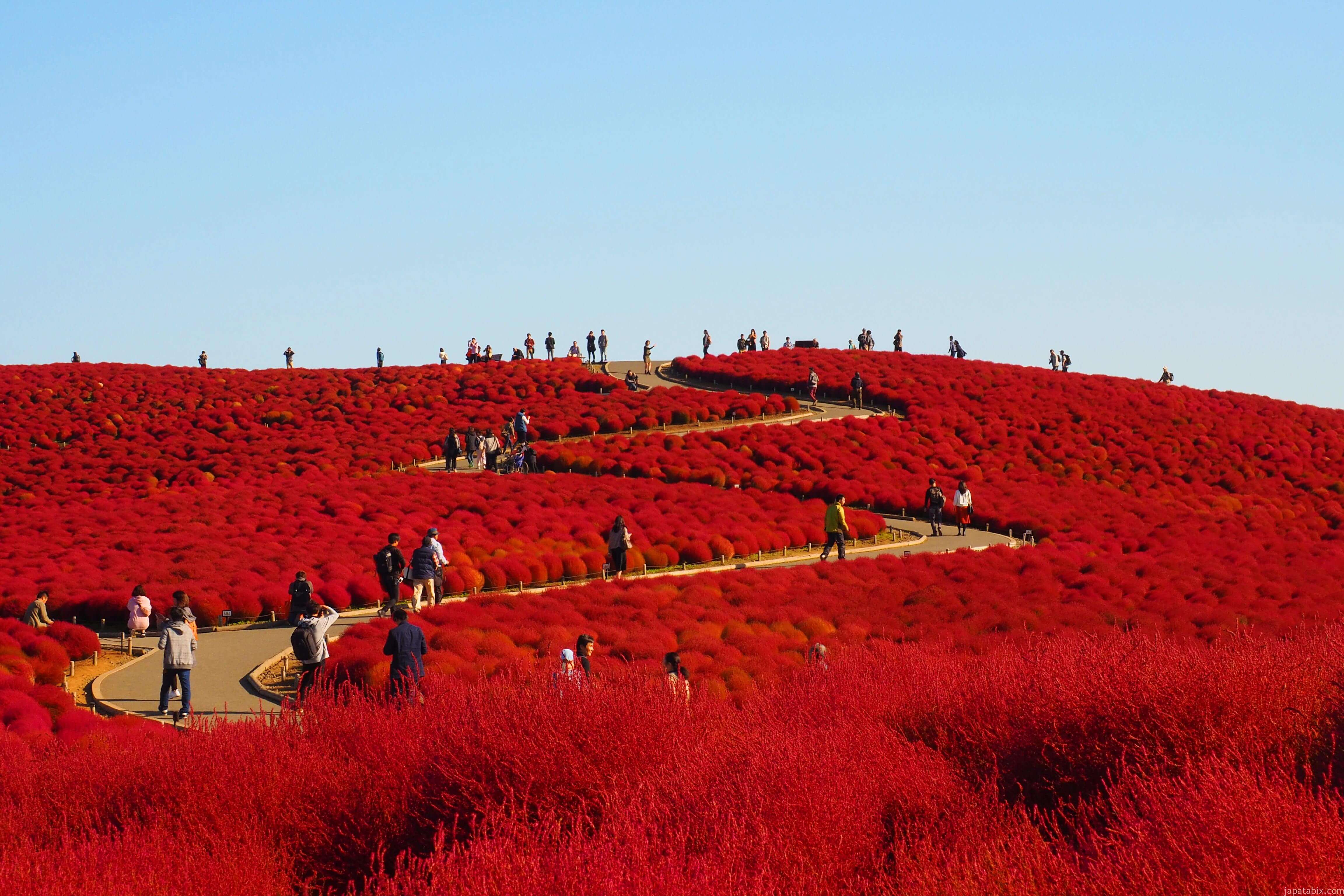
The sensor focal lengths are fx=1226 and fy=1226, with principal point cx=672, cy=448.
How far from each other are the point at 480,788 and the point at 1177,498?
38645mm

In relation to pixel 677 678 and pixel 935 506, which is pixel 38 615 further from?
pixel 935 506

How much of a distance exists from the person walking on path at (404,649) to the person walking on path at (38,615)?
9765mm

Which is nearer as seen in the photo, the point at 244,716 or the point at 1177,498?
the point at 244,716

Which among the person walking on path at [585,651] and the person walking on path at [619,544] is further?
the person walking on path at [619,544]

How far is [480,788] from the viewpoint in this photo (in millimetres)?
8156

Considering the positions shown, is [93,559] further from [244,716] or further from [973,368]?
[973,368]

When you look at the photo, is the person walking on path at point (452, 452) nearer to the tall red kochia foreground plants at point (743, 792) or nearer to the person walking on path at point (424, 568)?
the person walking on path at point (424, 568)

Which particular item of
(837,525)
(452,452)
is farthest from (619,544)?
(452,452)

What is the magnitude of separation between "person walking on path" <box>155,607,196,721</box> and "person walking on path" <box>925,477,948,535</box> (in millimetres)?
21418

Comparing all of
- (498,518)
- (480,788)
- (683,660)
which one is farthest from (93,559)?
(480,788)

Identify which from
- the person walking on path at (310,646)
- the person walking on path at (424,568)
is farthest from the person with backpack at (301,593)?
the person walking on path at (310,646)

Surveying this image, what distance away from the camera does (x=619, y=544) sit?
2452cm

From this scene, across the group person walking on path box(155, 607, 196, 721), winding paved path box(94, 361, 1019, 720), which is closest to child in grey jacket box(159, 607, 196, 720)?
person walking on path box(155, 607, 196, 721)

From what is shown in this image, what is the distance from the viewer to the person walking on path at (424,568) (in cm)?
2105
